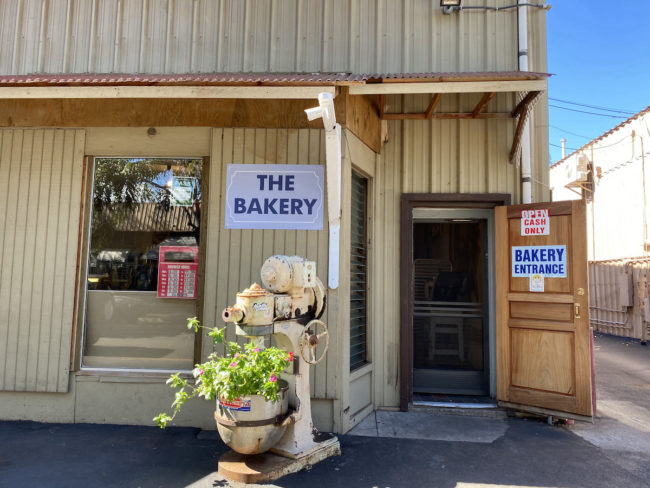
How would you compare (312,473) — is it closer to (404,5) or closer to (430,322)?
(430,322)

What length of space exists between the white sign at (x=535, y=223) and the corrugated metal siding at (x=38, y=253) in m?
4.75

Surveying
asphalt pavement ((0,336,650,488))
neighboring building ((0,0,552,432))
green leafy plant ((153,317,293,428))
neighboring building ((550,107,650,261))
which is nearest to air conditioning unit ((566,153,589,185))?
neighboring building ((550,107,650,261))

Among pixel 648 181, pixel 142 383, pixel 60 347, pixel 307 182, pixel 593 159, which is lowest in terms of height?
pixel 142 383

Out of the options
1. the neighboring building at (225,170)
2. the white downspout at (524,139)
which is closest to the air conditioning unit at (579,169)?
the neighboring building at (225,170)

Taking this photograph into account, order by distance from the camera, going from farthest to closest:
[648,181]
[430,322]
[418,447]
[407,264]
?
[648,181]
[430,322]
[407,264]
[418,447]

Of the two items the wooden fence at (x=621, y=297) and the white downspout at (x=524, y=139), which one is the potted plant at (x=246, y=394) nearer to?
the white downspout at (x=524, y=139)

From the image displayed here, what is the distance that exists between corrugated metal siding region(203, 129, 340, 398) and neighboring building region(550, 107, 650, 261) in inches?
424

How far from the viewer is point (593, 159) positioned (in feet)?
46.5

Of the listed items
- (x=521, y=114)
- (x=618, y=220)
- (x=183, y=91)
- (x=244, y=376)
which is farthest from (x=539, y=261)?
(x=618, y=220)

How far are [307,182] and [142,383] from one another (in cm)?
258

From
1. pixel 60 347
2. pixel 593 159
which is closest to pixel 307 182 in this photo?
pixel 60 347

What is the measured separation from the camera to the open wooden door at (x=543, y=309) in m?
4.49

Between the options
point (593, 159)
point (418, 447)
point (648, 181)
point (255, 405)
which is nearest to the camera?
point (255, 405)

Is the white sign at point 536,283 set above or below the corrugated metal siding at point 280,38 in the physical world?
below
